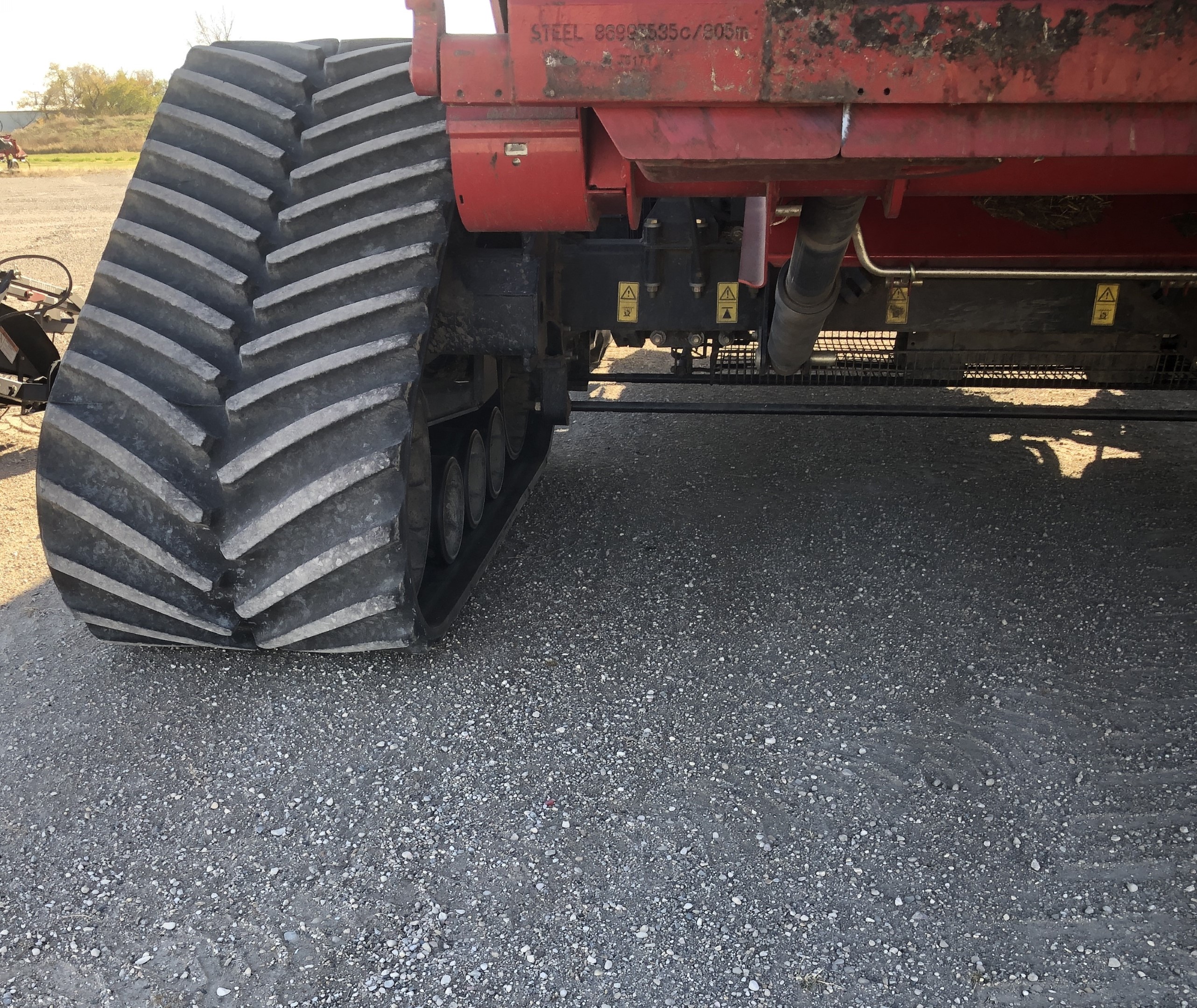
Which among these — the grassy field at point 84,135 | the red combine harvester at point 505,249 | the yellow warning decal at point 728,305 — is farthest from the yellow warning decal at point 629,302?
the grassy field at point 84,135

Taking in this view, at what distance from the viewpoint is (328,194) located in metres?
2.76

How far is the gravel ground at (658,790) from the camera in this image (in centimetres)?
190

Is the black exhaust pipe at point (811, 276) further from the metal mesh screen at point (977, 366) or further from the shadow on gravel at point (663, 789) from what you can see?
the shadow on gravel at point (663, 789)

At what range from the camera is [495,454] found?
3.77m

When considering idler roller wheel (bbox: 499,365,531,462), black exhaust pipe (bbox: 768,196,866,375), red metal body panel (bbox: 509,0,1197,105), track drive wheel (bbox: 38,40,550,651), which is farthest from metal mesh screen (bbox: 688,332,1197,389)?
red metal body panel (bbox: 509,0,1197,105)

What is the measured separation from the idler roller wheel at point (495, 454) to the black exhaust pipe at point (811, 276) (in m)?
1.11

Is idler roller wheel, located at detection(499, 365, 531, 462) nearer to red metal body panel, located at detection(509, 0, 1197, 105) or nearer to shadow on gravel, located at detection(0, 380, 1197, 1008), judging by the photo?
shadow on gravel, located at detection(0, 380, 1197, 1008)

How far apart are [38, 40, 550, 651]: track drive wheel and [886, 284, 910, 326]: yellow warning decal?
1.53 m

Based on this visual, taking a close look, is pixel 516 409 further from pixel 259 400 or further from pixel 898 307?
pixel 259 400

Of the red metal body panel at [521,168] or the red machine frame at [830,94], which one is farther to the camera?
the red metal body panel at [521,168]

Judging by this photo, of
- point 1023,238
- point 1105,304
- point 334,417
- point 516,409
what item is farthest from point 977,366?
point 334,417

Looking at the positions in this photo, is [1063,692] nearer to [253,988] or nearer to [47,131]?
[253,988]

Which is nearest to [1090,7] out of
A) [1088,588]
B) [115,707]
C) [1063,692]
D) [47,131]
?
[1063,692]

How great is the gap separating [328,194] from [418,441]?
0.74 m
